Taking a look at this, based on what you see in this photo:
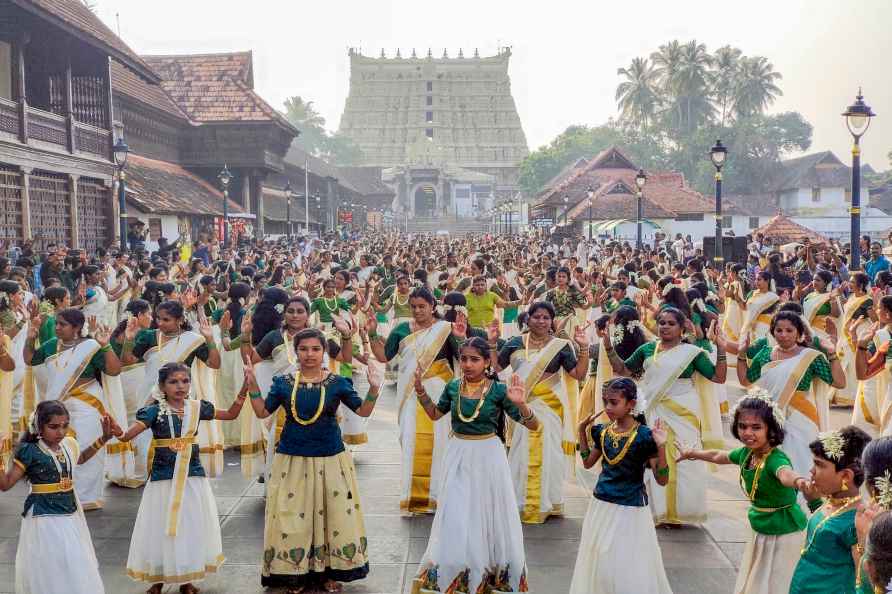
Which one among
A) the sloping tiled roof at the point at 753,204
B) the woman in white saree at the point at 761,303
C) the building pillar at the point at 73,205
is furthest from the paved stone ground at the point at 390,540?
the sloping tiled roof at the point at 753,204

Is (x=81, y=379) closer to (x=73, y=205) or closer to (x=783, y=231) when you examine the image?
(x=73, y=205)

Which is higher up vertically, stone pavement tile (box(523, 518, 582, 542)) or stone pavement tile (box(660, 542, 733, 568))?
stone pavement tile (box(523, 518, 582, 542))

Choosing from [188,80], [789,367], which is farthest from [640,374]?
[188,80]

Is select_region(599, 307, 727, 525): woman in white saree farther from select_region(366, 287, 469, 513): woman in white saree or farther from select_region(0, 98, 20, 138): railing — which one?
select_region(0, 98, 20, 138): railing

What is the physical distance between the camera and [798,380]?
6086 mm

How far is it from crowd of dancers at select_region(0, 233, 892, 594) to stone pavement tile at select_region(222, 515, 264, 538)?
18.1 inches

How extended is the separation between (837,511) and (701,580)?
230 centimetres

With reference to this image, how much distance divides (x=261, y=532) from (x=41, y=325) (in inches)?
113

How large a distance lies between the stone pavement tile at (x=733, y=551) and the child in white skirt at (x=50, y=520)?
4.08m

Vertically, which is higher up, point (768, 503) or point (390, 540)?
point (768, 503)

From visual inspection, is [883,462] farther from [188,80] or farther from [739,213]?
[739,213]

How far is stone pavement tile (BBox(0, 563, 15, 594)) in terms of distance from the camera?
551 centimetres

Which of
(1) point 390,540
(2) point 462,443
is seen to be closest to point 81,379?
(1) point 390,540

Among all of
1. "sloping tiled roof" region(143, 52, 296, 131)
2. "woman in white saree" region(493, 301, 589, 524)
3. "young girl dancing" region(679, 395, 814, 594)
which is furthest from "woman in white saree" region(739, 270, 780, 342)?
"sloping tiled roof" region(143, 52, 296, 131)
